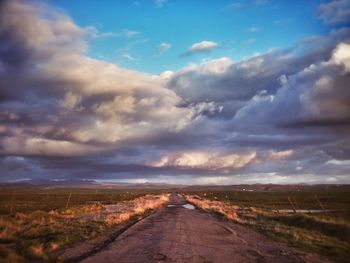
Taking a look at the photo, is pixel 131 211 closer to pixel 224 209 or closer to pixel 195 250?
pixel 224 209

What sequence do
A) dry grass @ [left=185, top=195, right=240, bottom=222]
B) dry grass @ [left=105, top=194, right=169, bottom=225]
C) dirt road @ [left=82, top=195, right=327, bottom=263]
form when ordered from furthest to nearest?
dry grass @ [left=185, top=195, right=240, bottom=222]
dry grass @ [left=105, top=194, right=169, bottom=225]
dirt road @ [left=82, top=195, right=327, bottom=263]

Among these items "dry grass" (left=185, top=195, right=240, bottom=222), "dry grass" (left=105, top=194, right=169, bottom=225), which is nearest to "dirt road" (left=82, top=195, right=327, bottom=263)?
"dry grass" (left=105, top=194, right=169, bottom=225)

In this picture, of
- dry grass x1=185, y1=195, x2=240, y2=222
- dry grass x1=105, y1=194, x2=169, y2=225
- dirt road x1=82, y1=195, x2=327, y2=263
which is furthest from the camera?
dry grass x1=185, y1=195, x2=240, y2=222

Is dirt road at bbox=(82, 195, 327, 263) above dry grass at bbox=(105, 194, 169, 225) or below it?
below

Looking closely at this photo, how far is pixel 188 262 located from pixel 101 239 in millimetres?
8292

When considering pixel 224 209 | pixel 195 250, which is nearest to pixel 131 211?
pixel 224 209

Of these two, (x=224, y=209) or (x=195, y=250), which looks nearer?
(x=195, y=250)

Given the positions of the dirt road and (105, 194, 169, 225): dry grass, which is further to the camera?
(105, 194, 169, 225): dry grass

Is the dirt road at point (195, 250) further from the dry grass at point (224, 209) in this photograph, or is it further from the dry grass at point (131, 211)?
the dry grass at point (224, 209)

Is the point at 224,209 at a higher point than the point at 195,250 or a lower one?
higher

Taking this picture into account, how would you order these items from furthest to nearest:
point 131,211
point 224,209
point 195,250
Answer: point 224,209 < point 131,211 < point 195,250

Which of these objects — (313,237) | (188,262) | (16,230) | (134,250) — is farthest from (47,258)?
(313,237)

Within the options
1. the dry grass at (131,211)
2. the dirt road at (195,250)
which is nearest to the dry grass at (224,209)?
the dry grass at (131,211)

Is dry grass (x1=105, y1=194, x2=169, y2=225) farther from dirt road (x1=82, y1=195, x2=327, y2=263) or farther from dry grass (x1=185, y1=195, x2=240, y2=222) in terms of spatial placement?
dirt road (x1=82, y1=195, x2=327, y2=263)
